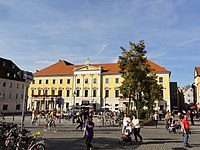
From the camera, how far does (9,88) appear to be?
58.8 metres

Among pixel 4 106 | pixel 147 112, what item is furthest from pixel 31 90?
pixel 147 112

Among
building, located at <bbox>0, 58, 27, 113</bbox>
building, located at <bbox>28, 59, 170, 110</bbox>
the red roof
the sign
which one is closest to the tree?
the sign

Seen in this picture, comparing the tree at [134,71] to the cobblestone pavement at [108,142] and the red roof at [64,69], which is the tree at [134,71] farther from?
the red roof at [64,69]

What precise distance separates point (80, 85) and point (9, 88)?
22.1 metres

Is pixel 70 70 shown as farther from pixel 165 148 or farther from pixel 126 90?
pixel 165 148

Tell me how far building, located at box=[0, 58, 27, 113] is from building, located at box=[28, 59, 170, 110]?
8.52 metres

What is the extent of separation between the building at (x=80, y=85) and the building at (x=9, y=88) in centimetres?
852

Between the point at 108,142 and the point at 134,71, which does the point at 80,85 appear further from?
the point at 108,142

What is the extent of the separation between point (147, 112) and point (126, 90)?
729cm

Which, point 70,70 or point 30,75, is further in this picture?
point 70,70

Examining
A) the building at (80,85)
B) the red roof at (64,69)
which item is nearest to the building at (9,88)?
the building at (80,85)

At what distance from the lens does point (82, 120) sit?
66.2 feet

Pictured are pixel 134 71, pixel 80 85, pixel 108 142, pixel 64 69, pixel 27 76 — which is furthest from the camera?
pixel 64 69

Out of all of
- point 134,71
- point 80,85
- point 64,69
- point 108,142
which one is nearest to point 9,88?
point 80,85
